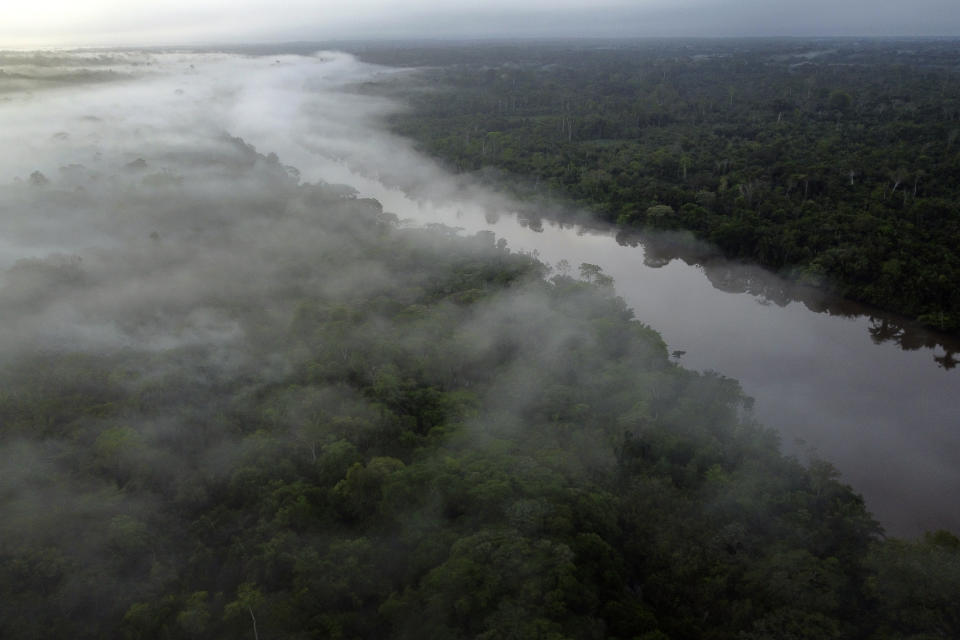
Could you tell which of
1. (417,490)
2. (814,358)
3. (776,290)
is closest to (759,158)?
(776,290)

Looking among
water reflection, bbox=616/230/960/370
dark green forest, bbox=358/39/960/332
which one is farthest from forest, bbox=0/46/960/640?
dark green forest, bbox=358/39/960/332

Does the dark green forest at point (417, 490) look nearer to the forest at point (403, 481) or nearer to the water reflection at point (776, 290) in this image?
the forest at point (403, 481)

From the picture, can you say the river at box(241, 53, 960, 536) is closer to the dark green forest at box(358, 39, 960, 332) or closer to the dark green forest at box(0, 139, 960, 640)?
the dark green forest at box(358, 39, 960, 332)

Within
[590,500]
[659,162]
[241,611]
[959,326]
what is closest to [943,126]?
[659,162]

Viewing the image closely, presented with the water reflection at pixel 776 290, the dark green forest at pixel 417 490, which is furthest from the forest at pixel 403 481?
the water reflection at pixel 776 290

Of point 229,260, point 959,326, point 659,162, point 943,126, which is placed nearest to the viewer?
point 959,326

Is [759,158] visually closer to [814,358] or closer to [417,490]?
[814,358]

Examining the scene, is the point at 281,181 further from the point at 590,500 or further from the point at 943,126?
the point at 943,126
